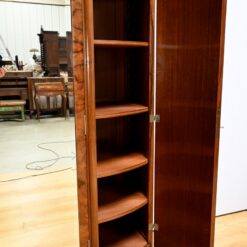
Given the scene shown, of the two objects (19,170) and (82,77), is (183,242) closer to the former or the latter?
(82,77)

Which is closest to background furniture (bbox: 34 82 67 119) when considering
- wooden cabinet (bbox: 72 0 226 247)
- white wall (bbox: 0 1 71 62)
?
wooden cabinet (bbox: 72 0 226 247)

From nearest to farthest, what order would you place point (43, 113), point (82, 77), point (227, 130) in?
point (82, 77), point (227, 130), point (43, 113)

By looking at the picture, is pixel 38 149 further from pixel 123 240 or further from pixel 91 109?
pixel 91 109

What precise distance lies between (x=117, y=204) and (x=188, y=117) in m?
0.63

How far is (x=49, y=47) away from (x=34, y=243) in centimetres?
223

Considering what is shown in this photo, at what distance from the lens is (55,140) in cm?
334

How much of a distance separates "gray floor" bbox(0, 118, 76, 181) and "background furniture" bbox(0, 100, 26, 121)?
34.1 inches

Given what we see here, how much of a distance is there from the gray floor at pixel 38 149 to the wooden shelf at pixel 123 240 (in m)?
1.25

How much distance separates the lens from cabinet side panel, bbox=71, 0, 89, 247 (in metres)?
1.18

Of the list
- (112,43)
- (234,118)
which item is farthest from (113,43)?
(234,118)

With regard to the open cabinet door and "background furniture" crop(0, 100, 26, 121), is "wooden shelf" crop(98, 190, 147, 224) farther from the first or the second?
"background furniture" crop(0, 100, 26, 121)

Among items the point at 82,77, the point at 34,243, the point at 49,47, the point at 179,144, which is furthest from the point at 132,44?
the point at 49,47

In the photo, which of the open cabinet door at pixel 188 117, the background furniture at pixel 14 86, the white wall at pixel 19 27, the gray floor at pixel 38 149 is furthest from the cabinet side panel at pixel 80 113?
the white wall at pixel 19 27

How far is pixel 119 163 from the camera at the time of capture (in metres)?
1.44
